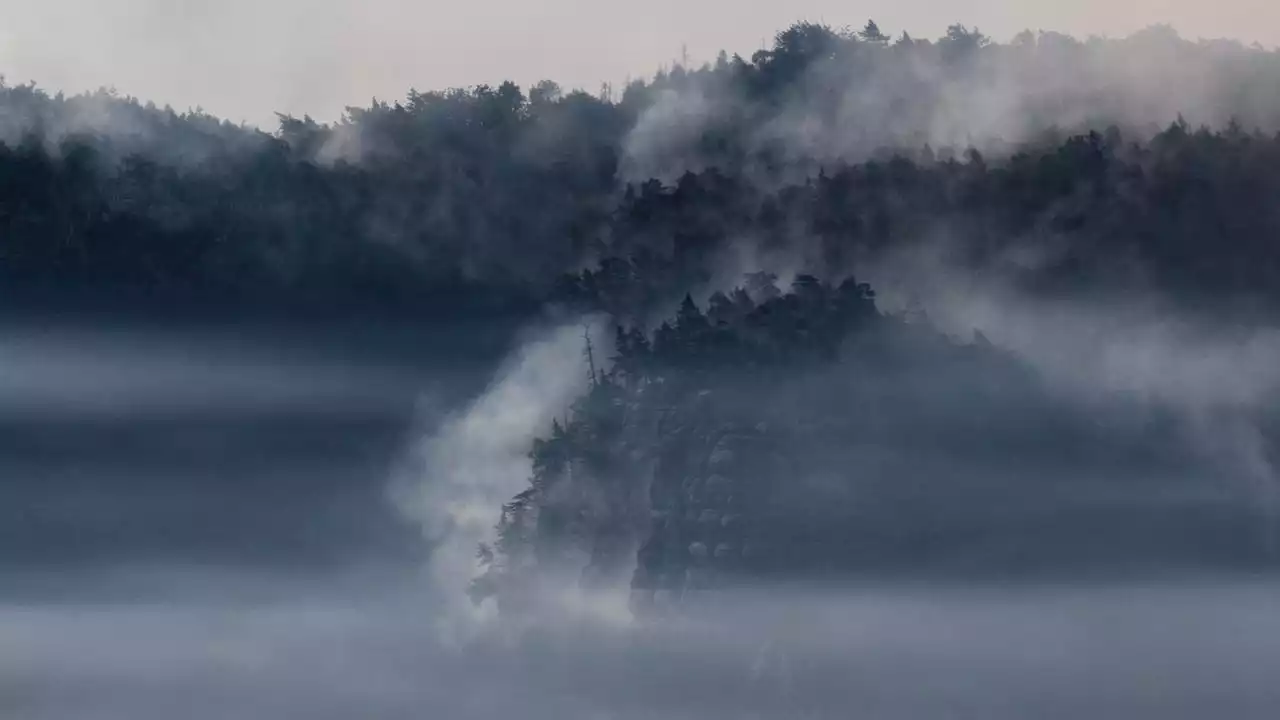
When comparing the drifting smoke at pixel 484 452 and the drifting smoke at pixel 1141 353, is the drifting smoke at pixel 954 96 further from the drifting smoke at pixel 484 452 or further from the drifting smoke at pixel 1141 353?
the drifting smoke at pixel 484 452

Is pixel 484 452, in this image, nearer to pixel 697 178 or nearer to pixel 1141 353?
pixel 697 178

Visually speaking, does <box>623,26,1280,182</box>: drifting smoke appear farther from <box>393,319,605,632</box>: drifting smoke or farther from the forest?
<box>393,319,605,632</box>: drifting smoke

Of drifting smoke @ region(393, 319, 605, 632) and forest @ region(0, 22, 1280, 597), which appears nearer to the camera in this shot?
forest @ region(0, 22, 1280, 597)

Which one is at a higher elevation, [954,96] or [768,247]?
[954,96]

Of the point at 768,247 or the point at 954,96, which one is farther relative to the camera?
the point at 768,247

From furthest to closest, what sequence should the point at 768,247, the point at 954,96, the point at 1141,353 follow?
the point at 768,247 → the point at 954,96 → the point at 1141,353

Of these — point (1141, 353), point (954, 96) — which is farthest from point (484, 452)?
point (1141, 353)

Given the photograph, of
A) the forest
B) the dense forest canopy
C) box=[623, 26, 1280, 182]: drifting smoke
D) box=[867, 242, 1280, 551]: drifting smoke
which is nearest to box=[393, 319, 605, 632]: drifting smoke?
the forest

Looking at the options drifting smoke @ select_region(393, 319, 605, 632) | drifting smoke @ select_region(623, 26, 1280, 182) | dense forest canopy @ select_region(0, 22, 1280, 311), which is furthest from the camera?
drifting smoke @ select_region(393, 319, 605, 632)
